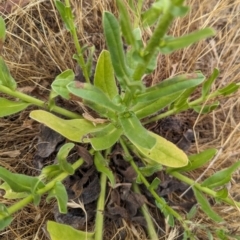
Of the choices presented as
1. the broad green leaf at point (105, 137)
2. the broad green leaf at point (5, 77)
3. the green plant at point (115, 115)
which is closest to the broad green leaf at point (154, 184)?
the green plant at point (115, 115)

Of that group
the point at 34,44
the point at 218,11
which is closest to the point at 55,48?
the point at 34,44

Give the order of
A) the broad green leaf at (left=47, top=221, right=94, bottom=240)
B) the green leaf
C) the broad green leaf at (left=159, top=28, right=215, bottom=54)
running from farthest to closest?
the broad green leaf at (left=47, top=221, right=94, bottom=240) < the green leaf < the broad green leaf at (left=159, top=28, right=215, bottom=54)

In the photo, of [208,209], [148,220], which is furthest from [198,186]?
[148,220]

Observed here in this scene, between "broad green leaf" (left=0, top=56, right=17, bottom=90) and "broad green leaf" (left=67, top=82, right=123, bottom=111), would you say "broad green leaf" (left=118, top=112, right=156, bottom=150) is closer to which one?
"broad green leaf" (left=67, top=82, right=123, bottom=111)

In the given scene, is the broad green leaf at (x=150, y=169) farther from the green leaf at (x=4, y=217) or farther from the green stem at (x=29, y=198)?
the green leaf at (x=4, y=217)

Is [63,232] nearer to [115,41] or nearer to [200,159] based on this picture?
[200,159]

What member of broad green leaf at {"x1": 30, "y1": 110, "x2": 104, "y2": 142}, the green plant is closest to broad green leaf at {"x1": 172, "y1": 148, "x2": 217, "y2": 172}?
the green plant

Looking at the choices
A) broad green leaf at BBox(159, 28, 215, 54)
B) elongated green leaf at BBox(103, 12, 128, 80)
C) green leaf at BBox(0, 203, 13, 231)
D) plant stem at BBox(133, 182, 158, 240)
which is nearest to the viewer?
broad green leaf at BBox(159, 28, 215, 54)
